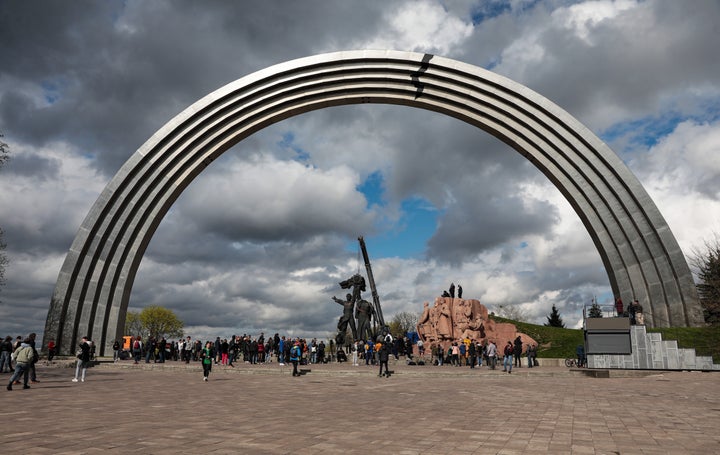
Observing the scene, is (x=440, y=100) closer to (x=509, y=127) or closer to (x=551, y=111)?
(x=509, y=127)

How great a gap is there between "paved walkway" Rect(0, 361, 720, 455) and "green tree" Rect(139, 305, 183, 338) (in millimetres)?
77344

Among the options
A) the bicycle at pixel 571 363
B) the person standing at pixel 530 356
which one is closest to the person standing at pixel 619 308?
the bicycle at pixel 571 363

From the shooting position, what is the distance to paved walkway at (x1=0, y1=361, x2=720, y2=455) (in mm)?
5611

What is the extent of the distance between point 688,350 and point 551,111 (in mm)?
15058

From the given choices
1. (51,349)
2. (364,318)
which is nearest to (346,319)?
(364,318)

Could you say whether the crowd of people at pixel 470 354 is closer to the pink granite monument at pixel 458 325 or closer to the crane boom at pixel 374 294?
the pink granite monument at pixel 458 325

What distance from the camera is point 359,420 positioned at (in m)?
7.61

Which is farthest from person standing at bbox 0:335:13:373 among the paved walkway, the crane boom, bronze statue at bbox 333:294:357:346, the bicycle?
the bicycle

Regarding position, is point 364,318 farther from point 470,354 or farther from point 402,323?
point 402,323

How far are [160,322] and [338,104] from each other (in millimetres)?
67668

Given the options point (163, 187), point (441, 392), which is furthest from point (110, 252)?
point (441, 392)

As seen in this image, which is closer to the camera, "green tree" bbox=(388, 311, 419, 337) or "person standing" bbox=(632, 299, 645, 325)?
"person standing" bbox=(632, 299, 645, 325)

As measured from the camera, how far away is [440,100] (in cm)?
3114

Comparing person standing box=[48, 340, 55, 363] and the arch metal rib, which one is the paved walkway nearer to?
person standing box=[48, 340, 55, 363]
